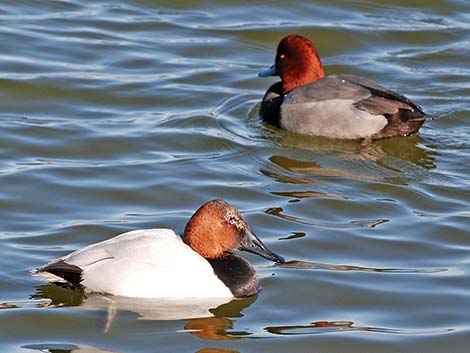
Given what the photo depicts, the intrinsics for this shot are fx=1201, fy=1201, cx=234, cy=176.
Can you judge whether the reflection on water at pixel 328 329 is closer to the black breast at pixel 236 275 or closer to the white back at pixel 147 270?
the black breast at pixel 236 275

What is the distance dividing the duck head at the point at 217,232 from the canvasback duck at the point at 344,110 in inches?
162

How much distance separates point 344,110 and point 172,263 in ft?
15.4

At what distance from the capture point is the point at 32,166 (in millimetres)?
10453

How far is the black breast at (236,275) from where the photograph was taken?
773 cm

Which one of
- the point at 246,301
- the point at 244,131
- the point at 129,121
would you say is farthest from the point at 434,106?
the point at 246,301

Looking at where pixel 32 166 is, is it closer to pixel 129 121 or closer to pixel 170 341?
pixel 129 121

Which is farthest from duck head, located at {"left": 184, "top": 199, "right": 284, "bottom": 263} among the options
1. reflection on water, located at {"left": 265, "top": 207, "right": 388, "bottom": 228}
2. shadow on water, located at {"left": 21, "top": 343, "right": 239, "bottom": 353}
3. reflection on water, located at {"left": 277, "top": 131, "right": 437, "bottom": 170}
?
reflection on water, located at {"left": 277, "top": 131, "right": 437, "bottom": 170}

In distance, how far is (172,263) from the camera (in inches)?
298

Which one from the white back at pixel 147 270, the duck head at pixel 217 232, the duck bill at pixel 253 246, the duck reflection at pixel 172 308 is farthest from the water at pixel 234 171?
the duck head at pixel 217 232

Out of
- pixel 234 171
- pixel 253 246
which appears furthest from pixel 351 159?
pixel 253 246

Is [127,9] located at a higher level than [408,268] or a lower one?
higher

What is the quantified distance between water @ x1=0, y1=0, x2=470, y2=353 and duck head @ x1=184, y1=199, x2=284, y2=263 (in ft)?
1.23

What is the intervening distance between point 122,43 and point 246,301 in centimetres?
692

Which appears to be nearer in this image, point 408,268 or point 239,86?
point 408,268
